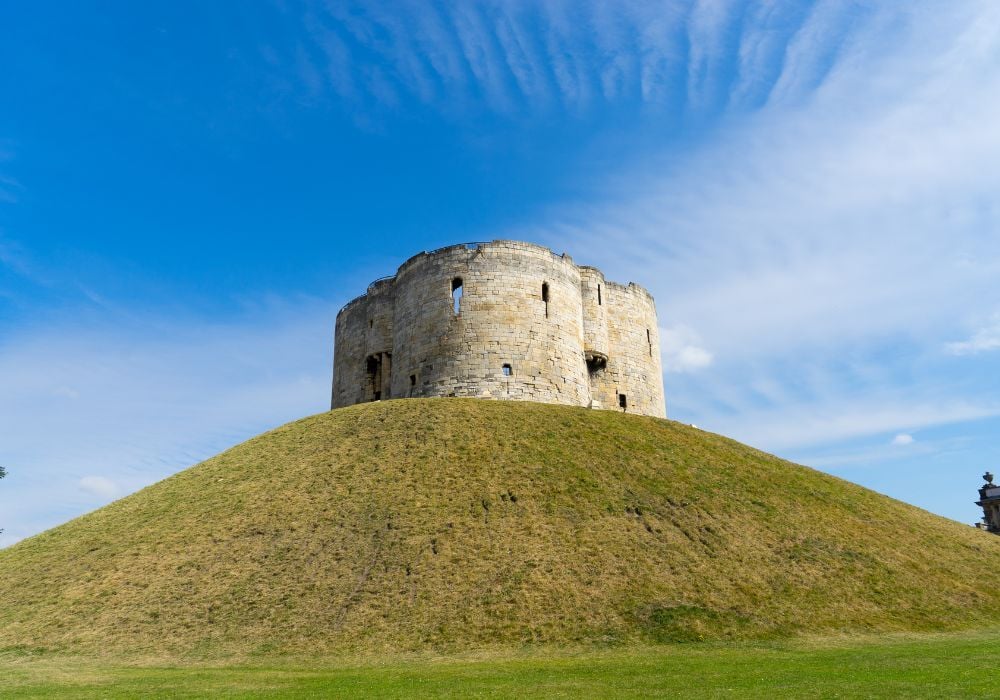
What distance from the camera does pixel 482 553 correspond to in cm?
2108

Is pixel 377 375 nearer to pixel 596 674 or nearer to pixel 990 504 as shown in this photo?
pixel 596 674

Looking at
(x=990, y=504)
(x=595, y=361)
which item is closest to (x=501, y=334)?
(x=595, y=361)

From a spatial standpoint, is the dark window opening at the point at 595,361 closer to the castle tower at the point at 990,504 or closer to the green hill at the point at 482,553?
the green hill at the point at 482,553

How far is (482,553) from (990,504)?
5898 centimetres

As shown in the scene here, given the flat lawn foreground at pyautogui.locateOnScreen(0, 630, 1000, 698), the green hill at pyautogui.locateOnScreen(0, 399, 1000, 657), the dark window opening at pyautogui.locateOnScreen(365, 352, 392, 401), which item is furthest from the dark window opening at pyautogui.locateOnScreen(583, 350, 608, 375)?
the flat lawn foreground at pyautogui.locateOnScreen(0, 630, 1000, 698)

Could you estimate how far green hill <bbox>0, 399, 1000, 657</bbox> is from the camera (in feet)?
60.1

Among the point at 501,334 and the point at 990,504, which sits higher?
the point at 501,334

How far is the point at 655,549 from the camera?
21.6 meters

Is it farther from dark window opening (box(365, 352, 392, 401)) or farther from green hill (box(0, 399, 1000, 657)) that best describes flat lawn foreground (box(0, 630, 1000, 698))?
dark window opening (box(365, 352, 392, 401))

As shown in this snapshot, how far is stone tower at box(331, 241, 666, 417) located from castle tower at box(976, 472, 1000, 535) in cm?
3792

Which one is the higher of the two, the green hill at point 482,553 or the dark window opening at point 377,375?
the dark window opening at point 377,375

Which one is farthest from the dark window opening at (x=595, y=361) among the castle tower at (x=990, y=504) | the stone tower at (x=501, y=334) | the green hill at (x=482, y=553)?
the castle tower at (x=990, y=504)

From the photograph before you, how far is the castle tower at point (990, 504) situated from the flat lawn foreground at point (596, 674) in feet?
166

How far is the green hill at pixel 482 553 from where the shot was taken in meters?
18.3
